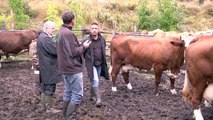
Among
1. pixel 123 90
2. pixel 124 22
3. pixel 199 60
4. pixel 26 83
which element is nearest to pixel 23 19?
pixel 124 22

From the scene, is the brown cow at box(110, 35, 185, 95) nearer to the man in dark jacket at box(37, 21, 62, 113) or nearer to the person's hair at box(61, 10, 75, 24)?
the man in dark jacket at box(37, 21, 62, 113)

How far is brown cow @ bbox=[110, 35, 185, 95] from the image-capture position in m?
8.80

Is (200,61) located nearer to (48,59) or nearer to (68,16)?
(68,16)

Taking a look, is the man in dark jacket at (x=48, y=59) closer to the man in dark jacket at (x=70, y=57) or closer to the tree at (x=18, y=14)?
the man in dark jacket at (x=70, y=57)

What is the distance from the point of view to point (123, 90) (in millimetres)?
9344

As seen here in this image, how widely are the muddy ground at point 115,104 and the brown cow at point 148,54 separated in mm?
468

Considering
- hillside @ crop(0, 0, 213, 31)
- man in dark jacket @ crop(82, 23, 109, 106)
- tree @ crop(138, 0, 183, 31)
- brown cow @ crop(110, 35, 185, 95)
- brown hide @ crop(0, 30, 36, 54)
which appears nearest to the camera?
man in dark jacket @ crop(82, 23, 109, 106)

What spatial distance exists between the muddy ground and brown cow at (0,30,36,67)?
2.50 meters

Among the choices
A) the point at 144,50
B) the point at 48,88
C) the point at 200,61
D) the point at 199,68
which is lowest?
the point at 48,88

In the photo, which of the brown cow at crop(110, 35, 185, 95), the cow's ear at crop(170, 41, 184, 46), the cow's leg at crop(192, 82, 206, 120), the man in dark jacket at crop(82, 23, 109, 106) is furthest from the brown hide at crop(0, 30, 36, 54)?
the cow's leg at crop(192, 82, 206, 120)

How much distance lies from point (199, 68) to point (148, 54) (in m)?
2.93

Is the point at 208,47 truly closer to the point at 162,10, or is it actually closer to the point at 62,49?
the point at 62,49

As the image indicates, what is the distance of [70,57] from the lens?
597cm

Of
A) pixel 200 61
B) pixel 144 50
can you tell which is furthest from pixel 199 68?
pixel 144 50
